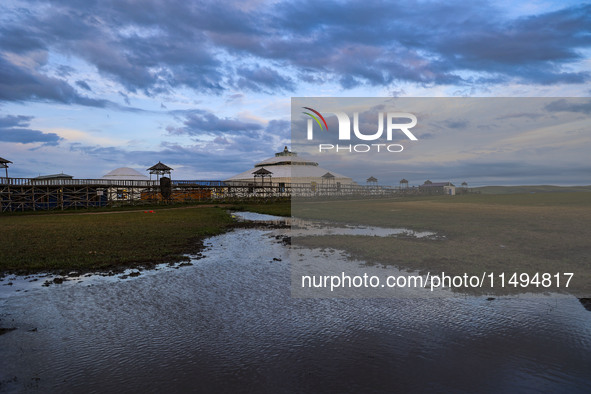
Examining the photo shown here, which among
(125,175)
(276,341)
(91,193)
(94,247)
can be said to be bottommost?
(276,341)

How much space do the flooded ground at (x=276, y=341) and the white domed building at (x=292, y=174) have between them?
6969cm

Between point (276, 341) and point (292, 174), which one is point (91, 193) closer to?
point (276, 341)

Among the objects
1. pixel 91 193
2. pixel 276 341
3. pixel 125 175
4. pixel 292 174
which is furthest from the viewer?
pixel 292 174

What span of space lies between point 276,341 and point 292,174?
3252 inches

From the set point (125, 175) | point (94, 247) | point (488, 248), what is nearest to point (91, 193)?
point (125, 175)

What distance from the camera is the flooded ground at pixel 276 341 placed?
5.04 m

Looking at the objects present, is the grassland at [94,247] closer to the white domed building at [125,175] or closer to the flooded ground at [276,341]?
the flooded ground at [276,341]

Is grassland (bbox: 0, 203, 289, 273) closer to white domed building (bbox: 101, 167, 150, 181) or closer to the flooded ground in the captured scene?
the flooded ground

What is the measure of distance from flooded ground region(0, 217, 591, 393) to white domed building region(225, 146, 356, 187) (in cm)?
6969

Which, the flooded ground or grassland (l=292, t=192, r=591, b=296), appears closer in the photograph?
the flooded ground

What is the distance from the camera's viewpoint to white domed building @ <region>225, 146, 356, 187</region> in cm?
8481

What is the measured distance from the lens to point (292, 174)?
3487 inches

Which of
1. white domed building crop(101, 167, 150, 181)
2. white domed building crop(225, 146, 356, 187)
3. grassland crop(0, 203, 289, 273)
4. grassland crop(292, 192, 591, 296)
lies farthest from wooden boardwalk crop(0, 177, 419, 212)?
grassland crop(292, 192, 591, 296)

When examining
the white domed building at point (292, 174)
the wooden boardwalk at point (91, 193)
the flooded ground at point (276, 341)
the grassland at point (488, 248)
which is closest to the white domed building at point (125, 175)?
the wooden boardwalk at point (91, 193)
